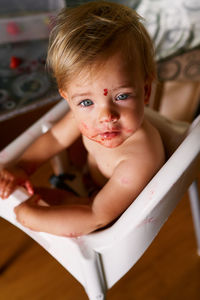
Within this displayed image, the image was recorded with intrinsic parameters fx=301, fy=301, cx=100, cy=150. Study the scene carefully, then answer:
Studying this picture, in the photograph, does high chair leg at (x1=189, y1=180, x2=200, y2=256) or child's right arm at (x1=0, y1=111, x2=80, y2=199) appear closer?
child's right arm at (x1=0, y1=111, x2=80, y2=199)

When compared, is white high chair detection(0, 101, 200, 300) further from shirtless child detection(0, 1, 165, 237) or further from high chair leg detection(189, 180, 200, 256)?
high chair leg detection(189, 180, 200, 256)

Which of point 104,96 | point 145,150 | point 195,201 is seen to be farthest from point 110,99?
point 195,201

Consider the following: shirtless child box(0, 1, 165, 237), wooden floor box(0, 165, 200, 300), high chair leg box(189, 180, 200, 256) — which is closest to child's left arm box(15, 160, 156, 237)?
shirtless child box(0, 1, 165, 237)

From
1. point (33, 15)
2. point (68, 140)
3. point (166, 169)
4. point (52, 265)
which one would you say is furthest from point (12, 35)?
point (52, 265)

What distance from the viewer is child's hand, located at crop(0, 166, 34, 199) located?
0.49 m

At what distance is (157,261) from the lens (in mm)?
861

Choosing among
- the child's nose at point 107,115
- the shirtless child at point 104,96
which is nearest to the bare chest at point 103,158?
the shirtless child at point 104,96

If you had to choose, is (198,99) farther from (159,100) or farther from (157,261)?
(157,261)

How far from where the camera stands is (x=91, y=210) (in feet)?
1.59

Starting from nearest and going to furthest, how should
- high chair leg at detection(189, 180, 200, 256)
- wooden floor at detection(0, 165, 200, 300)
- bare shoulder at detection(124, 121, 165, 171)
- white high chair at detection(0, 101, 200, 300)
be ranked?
white high chair at detection(0, 101, 200, 300) < bare shoulder at detection(124, 121, 165, 171) < high chair leg at detection(189, 180, 200, 256) < wooden floor at detection(0, 165, 200, 300)

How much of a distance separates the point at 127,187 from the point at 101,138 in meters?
0.09

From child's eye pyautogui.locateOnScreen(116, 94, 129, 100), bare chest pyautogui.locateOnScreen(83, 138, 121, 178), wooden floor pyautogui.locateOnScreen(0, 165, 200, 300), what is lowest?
wooden floor pyautogui.locateOnScreen(0, 165, 200, 300)

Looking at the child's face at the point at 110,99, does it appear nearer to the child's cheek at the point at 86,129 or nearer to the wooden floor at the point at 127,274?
the child's cheek at the point at 86,129

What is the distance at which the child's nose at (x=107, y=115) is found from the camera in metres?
0.43
